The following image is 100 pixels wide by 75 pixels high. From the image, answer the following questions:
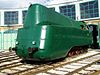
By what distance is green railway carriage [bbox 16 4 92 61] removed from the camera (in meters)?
9.10

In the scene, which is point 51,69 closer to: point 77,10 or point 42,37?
point 42,37

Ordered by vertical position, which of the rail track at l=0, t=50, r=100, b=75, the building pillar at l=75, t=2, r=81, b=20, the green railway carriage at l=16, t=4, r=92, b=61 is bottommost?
the rail track at l=0, t=50, r=100, b=75

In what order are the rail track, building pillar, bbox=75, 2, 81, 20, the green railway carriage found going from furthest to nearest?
building pillar, bbox=75, 2, 81, 20 < the green railway carriage < the rail track

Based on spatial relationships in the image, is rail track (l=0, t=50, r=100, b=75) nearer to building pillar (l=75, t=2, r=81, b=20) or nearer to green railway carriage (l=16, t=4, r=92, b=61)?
green railway carriage (l=16, t=4, r=92, b=61)

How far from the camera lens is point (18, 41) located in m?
10.2

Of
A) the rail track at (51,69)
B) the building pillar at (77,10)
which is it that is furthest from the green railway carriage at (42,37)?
the building pillar at (77,10)

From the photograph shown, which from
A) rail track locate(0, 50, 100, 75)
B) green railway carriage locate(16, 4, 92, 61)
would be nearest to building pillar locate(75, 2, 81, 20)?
green railway carriage locate(16, 4, 92, 61)

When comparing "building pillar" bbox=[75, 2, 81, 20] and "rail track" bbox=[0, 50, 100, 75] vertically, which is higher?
"building pillar" bbox=[75, 2, 81, 20]

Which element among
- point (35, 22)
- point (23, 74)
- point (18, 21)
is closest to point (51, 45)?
point (35, 22)

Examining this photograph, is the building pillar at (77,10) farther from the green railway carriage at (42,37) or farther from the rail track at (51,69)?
the rail track at (51,69)

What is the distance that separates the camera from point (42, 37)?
9.12m

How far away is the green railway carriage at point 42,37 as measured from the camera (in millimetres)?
9102

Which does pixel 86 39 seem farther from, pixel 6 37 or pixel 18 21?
pixel 18 21

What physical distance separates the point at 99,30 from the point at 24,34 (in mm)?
11586
